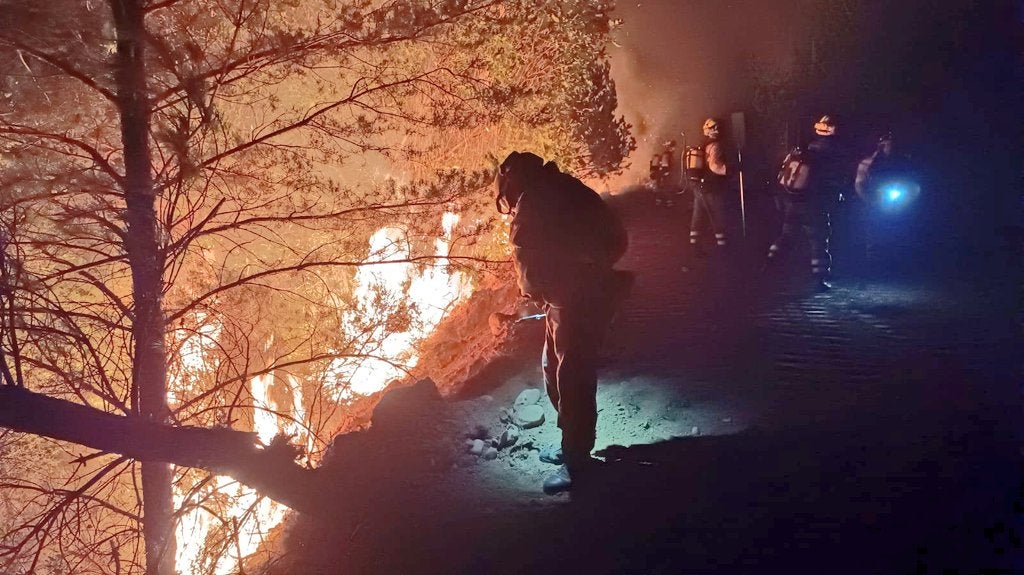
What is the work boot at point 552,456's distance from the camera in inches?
173

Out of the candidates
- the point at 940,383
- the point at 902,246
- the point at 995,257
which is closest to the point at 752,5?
the point at 902,246

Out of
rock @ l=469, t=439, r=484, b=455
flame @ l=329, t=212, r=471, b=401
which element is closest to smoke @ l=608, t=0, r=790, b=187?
flame @ l=329, t=212, r=471, b=401

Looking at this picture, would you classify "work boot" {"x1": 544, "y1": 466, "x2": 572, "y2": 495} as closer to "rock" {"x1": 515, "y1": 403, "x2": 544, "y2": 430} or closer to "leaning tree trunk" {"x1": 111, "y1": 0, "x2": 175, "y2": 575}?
"rock" {"x1": 515, "y1": 403, "x2": 544, "y2": 430}

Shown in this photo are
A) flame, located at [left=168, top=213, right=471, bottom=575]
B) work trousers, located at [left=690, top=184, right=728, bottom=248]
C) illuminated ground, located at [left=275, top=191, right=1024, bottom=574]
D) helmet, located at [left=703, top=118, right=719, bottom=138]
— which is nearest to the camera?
illuminated ground, located at [left=275, top=191, right=1024, bottom=574]

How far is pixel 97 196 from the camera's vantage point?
5012mm

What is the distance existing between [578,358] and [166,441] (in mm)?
3291

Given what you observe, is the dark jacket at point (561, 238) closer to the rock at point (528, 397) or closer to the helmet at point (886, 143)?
the rock at point (528, 397)

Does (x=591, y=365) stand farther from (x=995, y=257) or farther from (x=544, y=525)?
(x=995, y=257)

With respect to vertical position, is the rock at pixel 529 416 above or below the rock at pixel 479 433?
above

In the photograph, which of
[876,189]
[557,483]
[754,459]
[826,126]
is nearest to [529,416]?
[557,483]

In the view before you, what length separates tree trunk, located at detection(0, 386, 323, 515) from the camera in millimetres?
3871

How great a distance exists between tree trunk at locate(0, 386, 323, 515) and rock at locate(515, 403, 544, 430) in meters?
1.89

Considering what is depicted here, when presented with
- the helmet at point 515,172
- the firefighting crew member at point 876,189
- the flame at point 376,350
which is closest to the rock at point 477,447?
the helmet at point 515,172

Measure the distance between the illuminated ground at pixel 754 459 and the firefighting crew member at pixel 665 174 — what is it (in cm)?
294
